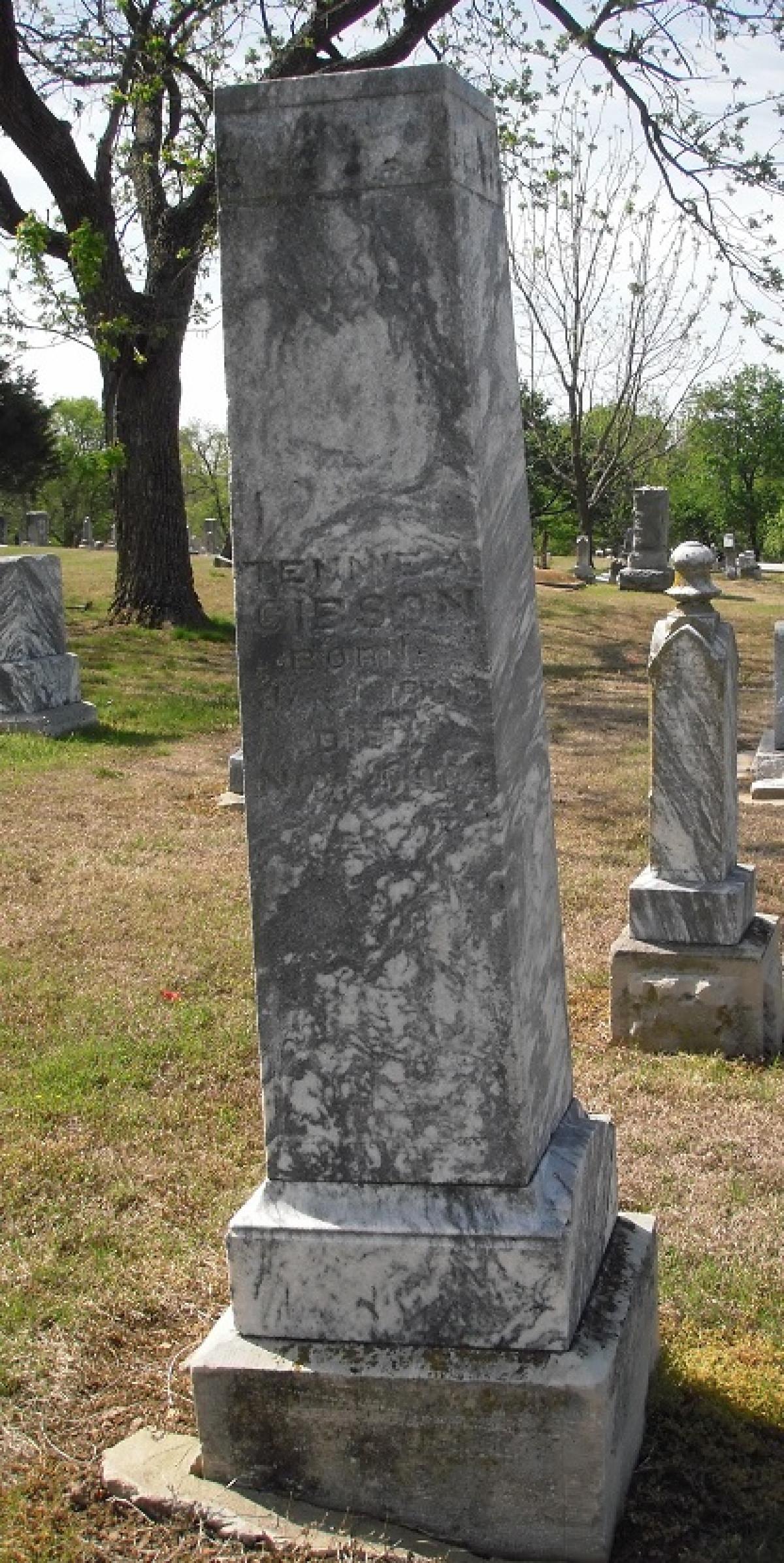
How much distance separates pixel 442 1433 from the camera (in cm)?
273

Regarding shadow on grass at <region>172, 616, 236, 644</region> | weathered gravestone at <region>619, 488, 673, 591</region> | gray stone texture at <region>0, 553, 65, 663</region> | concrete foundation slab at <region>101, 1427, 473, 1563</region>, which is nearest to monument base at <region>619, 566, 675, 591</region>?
weathered gravestone at <region>619, 488, 673, 591</region>

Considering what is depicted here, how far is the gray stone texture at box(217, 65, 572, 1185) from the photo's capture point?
2525 mm

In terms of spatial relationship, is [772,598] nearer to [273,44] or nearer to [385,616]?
[273,44]

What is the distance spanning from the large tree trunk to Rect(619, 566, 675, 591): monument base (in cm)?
1041

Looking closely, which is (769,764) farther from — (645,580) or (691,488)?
(691,488)

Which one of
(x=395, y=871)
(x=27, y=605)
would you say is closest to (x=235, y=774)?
(x=27, y=605)

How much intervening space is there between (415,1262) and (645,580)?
2383 cm

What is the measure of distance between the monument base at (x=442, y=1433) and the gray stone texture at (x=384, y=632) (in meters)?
0.33

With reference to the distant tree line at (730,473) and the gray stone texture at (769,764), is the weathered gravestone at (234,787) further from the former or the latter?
the distant tree line at (730,473)

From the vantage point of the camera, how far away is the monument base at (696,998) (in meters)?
5.50

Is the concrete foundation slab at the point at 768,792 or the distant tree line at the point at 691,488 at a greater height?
the distant tree line at the point at 691,488

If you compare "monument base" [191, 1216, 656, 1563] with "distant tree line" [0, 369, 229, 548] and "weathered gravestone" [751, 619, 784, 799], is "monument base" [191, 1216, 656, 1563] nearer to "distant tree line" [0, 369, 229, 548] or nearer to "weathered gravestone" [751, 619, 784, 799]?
"distant tree line" [0, 369, 229, 548]

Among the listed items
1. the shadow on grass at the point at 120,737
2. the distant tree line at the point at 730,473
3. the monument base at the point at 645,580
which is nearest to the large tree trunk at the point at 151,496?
the shadow on grass at the point at 120,737

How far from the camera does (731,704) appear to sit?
5531 mm
